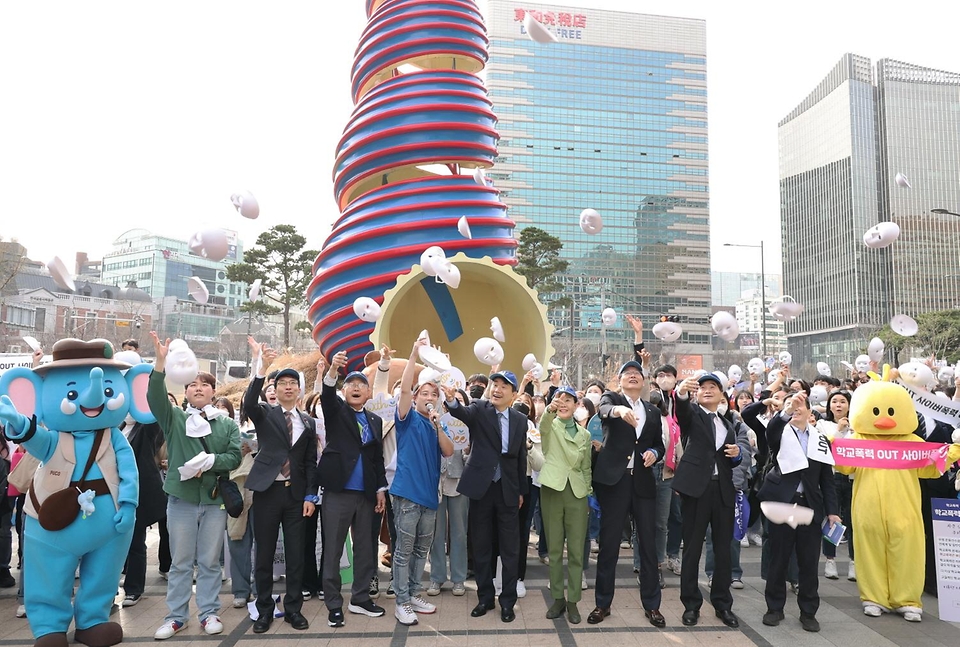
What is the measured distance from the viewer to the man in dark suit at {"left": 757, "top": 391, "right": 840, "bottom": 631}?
193 inches

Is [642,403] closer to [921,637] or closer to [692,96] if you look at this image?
[921,637]

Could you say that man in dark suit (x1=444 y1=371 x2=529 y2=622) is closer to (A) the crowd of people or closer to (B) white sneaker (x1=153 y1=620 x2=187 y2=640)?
(A) the crowd of people

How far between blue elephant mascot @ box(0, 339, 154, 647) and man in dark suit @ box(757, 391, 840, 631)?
181 inches

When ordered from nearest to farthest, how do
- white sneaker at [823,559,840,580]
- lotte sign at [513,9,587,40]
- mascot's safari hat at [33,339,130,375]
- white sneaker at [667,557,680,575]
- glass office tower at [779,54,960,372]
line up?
mascot's safari hat at [33,339,130,375] → white sneaker at [823,559,840,580] → white sneaker at [667,557,680,575] → glass office tower at [779,54,960,372] → lotte sign at [513,9,587,40]

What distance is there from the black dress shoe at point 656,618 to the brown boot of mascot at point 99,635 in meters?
3.65

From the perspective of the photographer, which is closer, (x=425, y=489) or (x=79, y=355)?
(x=79, y=355)

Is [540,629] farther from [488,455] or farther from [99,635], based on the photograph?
[99,635]

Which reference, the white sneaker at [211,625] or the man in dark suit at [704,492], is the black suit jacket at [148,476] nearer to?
the white sneaker at [211,625]

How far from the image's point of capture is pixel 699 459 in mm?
4898

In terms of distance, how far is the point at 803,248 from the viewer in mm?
74750

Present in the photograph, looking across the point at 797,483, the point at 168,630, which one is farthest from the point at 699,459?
the point at 168,630

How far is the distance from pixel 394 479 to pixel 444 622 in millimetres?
1093

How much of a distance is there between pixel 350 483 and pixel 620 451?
199 centimetres

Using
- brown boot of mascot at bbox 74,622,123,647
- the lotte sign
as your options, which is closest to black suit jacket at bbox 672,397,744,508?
brown boot of mascot at bbox 74,622,123,647
